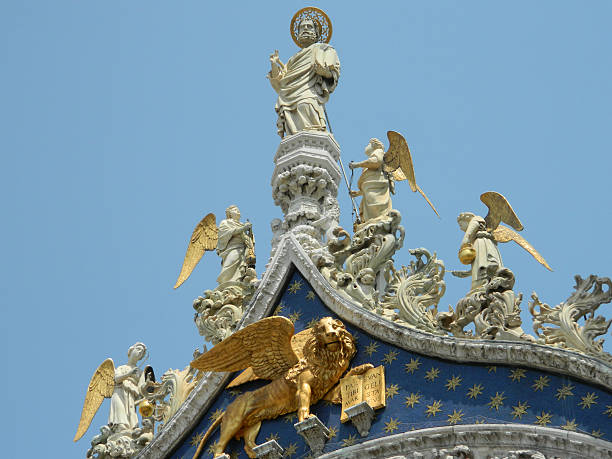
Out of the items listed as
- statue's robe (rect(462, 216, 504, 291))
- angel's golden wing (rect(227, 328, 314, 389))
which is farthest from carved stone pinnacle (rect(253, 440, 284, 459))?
statue's robe (rect(462, 216, 504, 291))

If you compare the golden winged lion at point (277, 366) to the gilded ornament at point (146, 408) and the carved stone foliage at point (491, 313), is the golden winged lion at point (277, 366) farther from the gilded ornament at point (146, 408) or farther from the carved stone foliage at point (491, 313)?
the gilded ornament at point (146, 408)

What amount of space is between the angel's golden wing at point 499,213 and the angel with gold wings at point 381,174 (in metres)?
1.30

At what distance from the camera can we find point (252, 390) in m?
19.4

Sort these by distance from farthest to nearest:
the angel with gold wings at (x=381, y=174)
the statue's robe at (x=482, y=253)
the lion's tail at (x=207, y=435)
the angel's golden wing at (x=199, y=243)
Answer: the angel's golden wing at (x=199, y=243) < the angel with gold wings at (x=381, y=174) < the lion's tail at (x=207, y=435) < the statue's robe at (x=482, y=253)

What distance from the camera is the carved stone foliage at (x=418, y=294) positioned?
61.2 ft

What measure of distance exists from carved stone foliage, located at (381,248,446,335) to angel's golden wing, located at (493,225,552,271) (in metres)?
1.04

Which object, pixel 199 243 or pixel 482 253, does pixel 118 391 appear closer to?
pixel 199 243

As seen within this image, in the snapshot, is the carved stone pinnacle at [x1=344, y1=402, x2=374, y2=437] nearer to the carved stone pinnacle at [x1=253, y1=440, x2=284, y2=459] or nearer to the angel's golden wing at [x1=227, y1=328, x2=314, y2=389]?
the carved stone pinnacle at [x1=253, y1=440, x2=284, y2=459]

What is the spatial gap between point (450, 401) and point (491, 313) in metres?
1.11

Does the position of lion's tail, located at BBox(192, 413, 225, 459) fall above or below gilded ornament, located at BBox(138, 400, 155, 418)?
below

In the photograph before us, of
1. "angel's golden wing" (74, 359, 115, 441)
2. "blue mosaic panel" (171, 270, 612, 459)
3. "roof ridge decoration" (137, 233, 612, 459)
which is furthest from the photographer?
"angel's golden wing" (74, 359, 115, 441)

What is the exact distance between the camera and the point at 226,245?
69.8 ft

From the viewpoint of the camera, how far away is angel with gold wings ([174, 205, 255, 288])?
20.9m

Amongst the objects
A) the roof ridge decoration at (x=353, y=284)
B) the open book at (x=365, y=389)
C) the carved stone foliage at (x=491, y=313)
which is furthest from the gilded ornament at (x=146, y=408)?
the carved stone foliage at (x=491, y=313)
